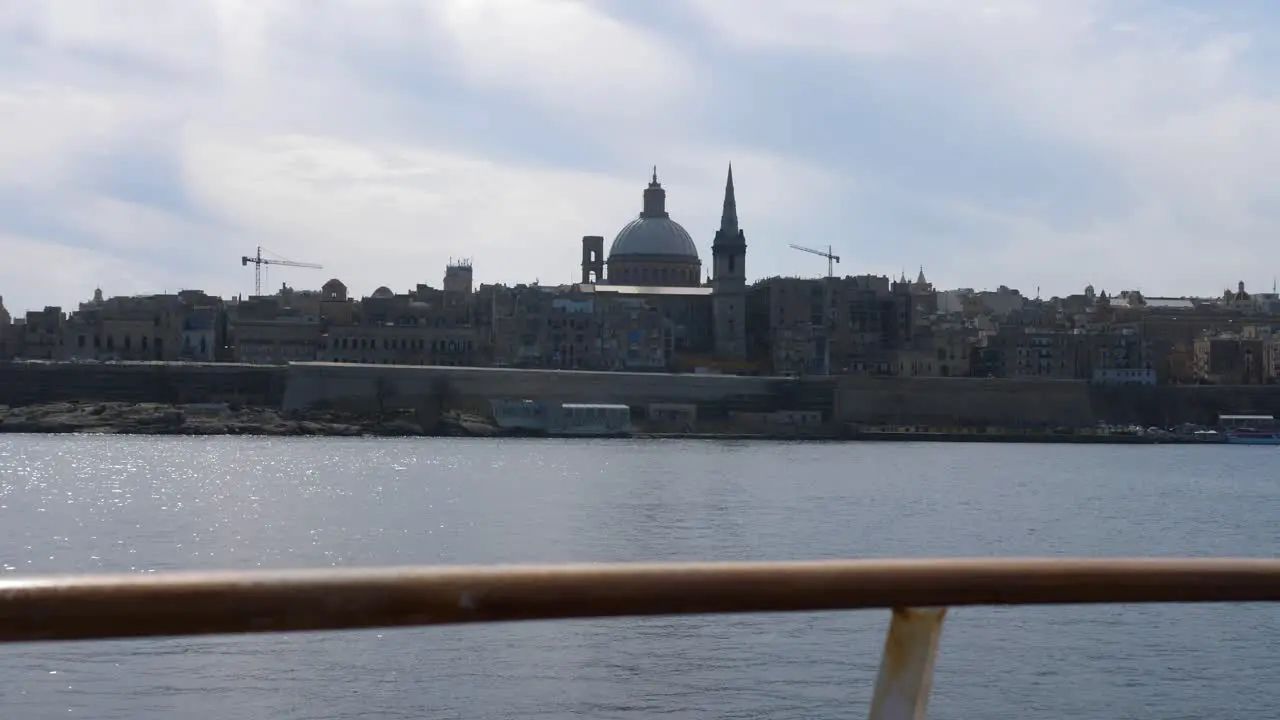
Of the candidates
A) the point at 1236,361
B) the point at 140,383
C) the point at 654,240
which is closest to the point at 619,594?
the point at 140,383

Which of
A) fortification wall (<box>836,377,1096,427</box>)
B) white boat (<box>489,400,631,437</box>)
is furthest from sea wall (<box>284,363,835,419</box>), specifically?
fortification wall (<box>836,377,1096,427</box>)

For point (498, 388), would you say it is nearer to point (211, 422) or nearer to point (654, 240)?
point (211, 422)

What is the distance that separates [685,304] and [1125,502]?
47.3 metres

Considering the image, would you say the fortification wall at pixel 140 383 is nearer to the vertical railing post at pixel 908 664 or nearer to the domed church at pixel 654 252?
the domed church at pixel 654 252

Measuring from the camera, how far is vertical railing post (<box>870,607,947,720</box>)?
1.95 m

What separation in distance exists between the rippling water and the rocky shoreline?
21.2 ft

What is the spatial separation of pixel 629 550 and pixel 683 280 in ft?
229

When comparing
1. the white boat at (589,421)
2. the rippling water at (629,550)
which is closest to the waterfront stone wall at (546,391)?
the white boat at (589,421)

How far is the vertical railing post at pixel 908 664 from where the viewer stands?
6.38 feet

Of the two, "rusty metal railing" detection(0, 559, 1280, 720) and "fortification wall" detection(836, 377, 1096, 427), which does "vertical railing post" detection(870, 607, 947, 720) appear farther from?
"fortification wall" detection(836, 377, 1096, 427)

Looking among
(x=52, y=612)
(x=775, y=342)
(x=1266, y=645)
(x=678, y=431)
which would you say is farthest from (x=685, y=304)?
(x=52, y=612)

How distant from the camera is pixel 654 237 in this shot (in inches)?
3639

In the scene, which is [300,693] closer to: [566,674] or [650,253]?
[566,674]

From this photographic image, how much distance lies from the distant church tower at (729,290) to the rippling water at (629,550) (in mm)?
23817
